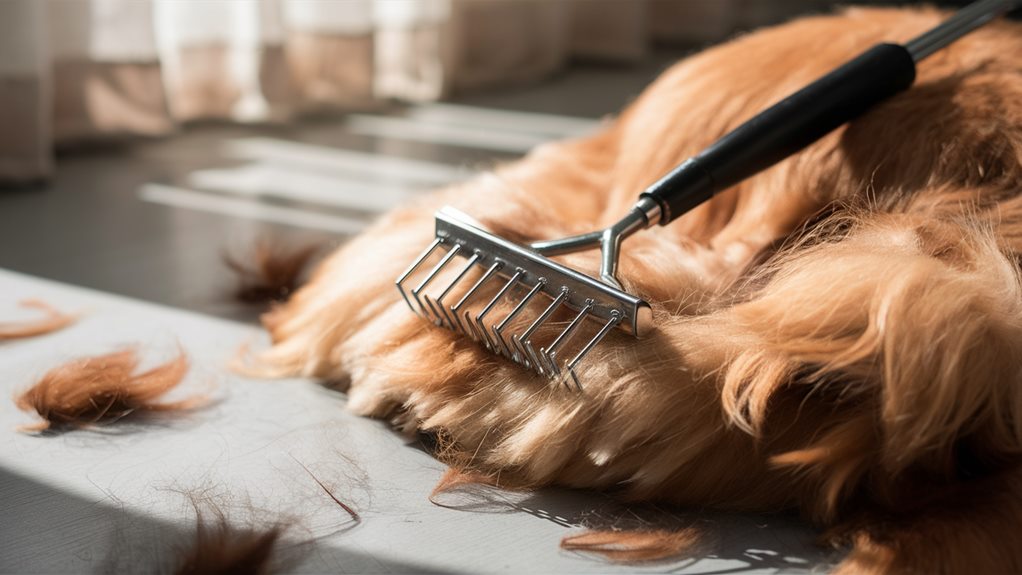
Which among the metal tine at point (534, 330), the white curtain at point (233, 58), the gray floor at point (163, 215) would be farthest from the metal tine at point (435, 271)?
the white curtain at point (233, 58)

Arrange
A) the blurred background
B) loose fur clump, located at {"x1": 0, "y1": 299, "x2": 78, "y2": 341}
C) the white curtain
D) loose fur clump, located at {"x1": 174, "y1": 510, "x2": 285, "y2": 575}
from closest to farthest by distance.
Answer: loose fur clump, located at {"x1": 174, "y1": 510, "x2": 285, "y2": 575} < loose fur clump, located at {"x1": 0, "y1": 299, "x2": 78, "y2": 341} < the blurred background < the white curtain

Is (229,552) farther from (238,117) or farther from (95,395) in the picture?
(238,117)

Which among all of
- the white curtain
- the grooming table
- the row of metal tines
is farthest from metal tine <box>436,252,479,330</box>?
the white curtain

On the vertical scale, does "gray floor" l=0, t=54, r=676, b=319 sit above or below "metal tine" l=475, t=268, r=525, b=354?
below

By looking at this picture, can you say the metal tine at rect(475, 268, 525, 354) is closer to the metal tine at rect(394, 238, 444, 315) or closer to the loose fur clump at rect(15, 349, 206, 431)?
the metal tine at rect(394, 238, 444, 315)

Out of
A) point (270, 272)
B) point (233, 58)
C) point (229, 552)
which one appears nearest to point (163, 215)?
point (270, 272)

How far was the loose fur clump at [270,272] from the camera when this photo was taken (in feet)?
4.38

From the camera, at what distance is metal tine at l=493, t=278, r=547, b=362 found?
3.08ft

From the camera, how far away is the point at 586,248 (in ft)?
3.32

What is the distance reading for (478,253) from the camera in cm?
100

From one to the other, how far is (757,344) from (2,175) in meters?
1.31

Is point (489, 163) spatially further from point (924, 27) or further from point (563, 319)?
point (563, 319)

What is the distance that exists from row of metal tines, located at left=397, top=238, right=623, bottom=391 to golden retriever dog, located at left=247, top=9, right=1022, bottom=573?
12 millimetres

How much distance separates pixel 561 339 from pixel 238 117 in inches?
59.8
